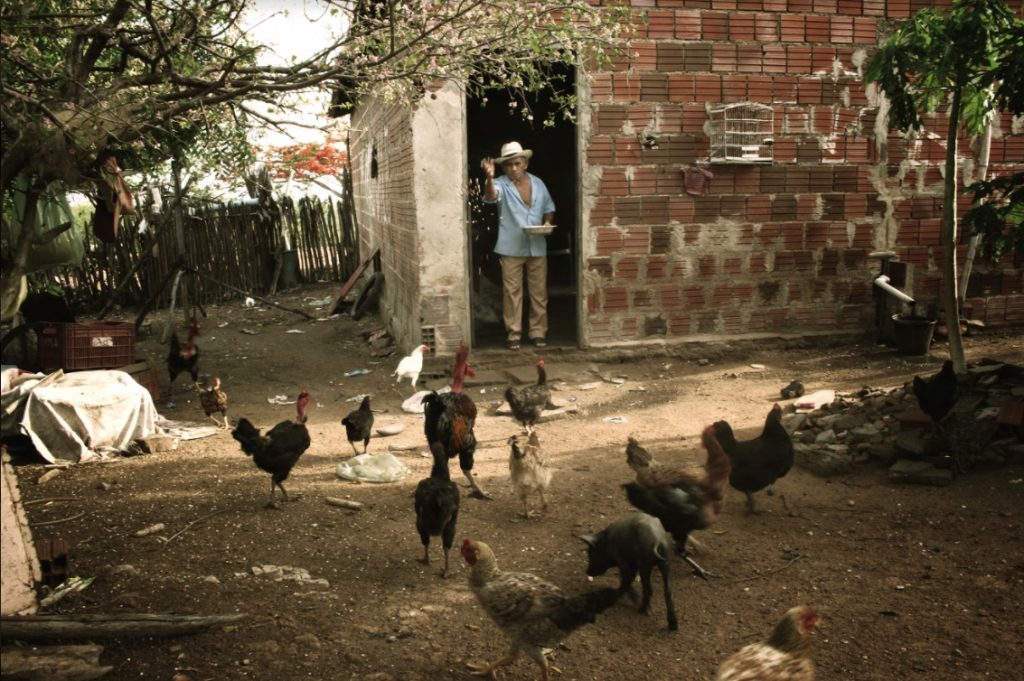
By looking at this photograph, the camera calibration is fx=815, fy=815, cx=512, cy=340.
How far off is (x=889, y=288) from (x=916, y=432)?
364 centimetres

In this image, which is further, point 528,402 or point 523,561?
point 528,402

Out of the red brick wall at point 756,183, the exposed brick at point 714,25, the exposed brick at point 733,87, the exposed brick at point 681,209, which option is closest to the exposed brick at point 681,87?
the red brick wall at point 756,183

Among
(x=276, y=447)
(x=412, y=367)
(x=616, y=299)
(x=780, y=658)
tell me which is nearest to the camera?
(x=780, y=658)

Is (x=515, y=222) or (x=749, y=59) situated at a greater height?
(x=749, y=59)

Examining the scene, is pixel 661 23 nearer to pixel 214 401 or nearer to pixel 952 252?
pixel 952 252

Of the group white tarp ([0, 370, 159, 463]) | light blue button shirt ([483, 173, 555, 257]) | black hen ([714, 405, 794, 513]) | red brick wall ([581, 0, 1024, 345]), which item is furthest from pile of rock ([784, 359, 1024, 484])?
white tarp ([0, 370, 159, 463])

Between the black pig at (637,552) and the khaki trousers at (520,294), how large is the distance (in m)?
5.61

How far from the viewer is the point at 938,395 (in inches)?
238

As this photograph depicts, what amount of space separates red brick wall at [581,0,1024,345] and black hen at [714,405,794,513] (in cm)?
450

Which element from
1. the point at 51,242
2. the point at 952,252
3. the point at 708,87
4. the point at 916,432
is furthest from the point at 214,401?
the point at 952,252

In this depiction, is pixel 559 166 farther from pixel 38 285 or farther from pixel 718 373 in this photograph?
pixel 38 285

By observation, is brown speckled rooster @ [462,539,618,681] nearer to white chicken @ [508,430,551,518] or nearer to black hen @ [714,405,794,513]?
white chicken @ [508,430,551,518]

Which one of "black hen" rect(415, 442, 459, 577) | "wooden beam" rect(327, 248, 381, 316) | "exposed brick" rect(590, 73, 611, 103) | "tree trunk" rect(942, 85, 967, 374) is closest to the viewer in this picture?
"black hen" rect(415, 442, 459, 577)

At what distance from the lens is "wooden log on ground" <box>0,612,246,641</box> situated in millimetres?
3635
